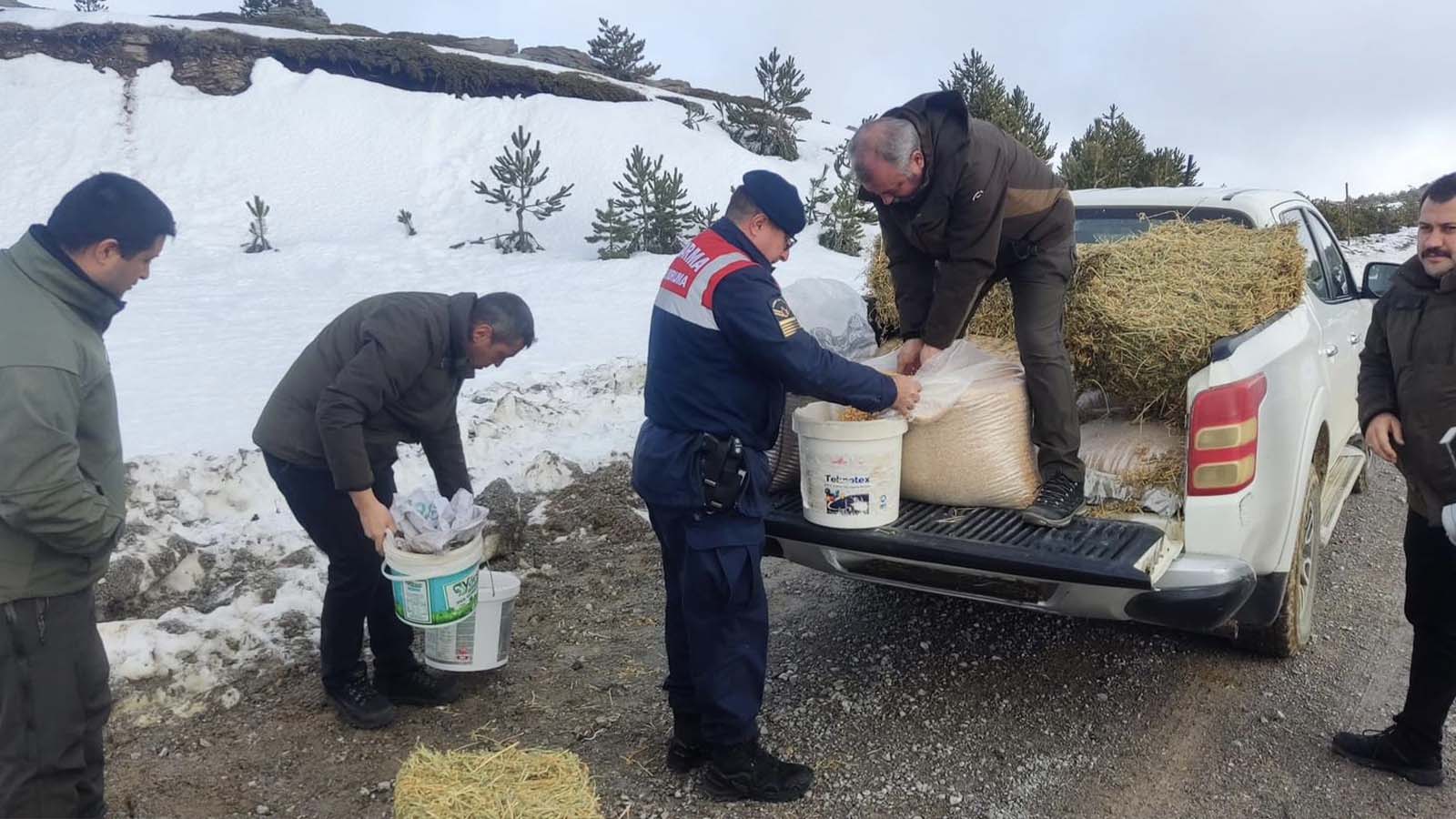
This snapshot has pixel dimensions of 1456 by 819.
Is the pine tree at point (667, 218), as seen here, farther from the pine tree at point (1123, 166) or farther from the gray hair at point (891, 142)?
the gray hair at point (891, 142)

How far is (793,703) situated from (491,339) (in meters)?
1.75

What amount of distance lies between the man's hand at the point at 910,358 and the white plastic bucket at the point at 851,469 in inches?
22.6

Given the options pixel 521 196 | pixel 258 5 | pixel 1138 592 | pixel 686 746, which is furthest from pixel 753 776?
pixel 258 5

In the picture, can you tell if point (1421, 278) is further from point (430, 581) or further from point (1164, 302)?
point (430, 581)

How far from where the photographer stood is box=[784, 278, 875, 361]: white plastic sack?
15.3 feet

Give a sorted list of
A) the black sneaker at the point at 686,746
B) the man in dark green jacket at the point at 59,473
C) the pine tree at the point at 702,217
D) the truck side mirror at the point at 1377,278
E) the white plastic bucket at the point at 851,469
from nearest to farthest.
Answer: the man in dark green jacket at the point at 59,473 < the white plastic bucket at the point at 851,469 < the black sneaker at the point at 686,746 < the truck side mirror at the point at 1377,278 < the pine tree at the point at 702,217

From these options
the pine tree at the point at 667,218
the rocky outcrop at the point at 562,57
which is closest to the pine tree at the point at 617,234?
the pine tree at the point at 667,218

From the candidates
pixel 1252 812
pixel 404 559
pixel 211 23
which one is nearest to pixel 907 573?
pixel 1252 812

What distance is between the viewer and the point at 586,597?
4719 mm

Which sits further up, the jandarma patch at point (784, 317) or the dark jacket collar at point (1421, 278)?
the dark jacket collar at point (1421, 278)

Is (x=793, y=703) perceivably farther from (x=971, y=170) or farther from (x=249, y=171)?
(x=249, y=171)

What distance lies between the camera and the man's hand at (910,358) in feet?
12.7

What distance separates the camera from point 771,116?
23.4 meters

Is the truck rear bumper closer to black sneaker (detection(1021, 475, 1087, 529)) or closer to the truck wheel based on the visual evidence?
black sneaker (detection(1021, 475, 1087, 529))
